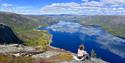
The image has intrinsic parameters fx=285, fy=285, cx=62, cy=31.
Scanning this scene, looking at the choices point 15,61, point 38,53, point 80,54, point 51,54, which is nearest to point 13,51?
point 38,53

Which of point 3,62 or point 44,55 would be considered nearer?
point 3,62

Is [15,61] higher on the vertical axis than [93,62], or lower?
higher

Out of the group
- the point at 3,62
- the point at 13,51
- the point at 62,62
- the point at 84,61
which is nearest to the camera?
the point at 3,62

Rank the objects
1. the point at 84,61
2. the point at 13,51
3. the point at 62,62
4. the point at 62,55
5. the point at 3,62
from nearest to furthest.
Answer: the point at 3,62 < the point at 62,62 < the point at 84,61 < the point at 62,55 < the point at 13,51

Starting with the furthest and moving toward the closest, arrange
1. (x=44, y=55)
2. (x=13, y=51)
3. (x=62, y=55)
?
(x=13, y=51), (x=44, y=55), (x=62, y=55)

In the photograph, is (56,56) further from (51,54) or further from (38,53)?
(38,53)

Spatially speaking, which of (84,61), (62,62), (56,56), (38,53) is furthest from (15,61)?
(38,53)

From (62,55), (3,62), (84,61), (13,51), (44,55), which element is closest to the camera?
(3,62)

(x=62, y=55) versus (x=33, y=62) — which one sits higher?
(x=33, y=62)

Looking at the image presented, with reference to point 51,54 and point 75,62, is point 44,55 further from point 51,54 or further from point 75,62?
point 75,62
